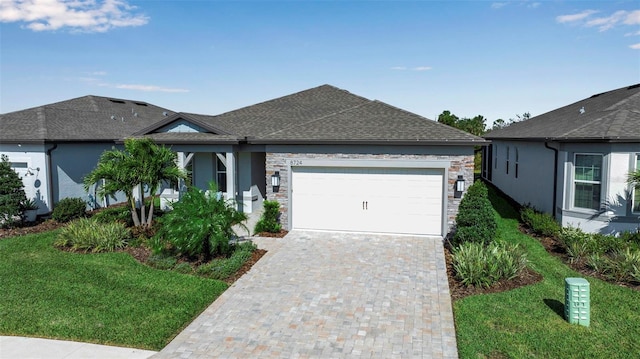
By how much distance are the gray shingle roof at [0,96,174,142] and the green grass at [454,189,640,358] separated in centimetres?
1498

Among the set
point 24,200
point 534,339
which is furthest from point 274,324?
point 24,200

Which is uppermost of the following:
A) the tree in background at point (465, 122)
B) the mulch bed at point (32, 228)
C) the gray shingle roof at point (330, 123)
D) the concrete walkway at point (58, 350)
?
the tree in background at point (465, 122)

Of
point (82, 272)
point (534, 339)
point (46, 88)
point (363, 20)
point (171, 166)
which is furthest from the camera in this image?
point (46, 88)

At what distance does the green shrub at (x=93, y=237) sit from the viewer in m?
11.5

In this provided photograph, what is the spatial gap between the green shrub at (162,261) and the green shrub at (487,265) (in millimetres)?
6664

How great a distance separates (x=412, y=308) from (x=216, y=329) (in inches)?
140

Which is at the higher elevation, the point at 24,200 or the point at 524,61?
the point at 524,61

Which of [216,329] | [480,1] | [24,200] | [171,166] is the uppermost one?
[480,1]

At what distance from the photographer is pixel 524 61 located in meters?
20.2

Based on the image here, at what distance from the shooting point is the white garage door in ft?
42.5

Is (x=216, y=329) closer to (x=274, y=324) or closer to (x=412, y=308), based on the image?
(x=274, y=324)

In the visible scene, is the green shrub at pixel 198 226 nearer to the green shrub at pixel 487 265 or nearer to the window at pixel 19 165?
the green shrub at pixel 487 265

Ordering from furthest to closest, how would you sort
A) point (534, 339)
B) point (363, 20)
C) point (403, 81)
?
point (403, 81), point (363, 20), point (534, 339)

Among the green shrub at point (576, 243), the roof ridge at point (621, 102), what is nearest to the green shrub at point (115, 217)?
the green shrub at point (576, 243)
